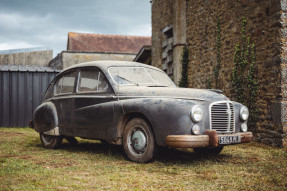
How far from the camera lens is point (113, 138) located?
5.19m

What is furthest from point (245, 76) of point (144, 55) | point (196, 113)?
point (144, 55)

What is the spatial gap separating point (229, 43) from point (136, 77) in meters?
4.00

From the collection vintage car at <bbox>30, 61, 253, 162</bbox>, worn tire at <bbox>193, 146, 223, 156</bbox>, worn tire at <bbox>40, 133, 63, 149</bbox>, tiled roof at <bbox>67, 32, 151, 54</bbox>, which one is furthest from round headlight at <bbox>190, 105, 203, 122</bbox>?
tiled roof at <bbox>67, 32, 151, 54</bbox>

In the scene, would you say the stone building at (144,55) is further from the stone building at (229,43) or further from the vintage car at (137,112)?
the vintage car at (137,112)

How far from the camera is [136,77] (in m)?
5.59

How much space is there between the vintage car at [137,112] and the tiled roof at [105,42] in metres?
24.0

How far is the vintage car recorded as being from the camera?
4492 mm

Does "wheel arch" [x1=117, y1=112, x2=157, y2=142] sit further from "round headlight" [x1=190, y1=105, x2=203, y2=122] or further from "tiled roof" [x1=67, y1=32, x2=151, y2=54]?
"tiled roof" [x1=67, y1=32, x2=151, y2=54]

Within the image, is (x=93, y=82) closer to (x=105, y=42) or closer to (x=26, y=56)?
(x=26, y=56)

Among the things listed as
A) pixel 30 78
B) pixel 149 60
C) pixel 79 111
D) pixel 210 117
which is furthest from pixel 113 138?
pixel 149 60

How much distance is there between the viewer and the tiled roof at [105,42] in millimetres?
29984

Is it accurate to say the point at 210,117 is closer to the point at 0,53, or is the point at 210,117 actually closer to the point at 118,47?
the point at 0,53

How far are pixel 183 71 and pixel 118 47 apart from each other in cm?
2093

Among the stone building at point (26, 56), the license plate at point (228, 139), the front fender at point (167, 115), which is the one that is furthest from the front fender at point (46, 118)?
the stone building at point (26, 56)
